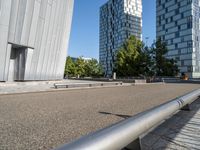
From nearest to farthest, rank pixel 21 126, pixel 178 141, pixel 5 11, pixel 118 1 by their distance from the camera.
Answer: pixel 178 141
pixel 21 126
pixel 5 11
pixel 118 1

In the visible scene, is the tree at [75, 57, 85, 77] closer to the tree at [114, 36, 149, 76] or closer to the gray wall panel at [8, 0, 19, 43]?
the tree at [114, 36, 149, 76]

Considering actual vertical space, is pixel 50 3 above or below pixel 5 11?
above

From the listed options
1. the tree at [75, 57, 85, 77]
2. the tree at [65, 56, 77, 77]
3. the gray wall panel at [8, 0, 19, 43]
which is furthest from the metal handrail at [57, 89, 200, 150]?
the tree at [75, 57, 85, 77]

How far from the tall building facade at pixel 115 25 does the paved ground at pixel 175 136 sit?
10514 centimetres

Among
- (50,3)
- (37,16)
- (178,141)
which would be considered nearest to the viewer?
(178,141)

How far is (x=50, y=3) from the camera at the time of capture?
23469 millimetres

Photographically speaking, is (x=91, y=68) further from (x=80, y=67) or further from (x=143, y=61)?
(x=143, y=61)

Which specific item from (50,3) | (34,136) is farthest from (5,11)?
(34,136)

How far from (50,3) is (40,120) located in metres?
21.1

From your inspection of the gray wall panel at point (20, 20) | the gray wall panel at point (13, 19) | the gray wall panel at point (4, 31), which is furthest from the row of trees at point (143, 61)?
the gray wall panel at point (4, 31)

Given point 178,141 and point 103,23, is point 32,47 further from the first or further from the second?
point 103,23

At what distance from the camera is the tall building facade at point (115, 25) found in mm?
115125

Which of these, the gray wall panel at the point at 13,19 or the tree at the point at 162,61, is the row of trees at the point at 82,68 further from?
the gray wall panel at the point at 13,19

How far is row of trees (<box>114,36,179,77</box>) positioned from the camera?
43531 millimetres
